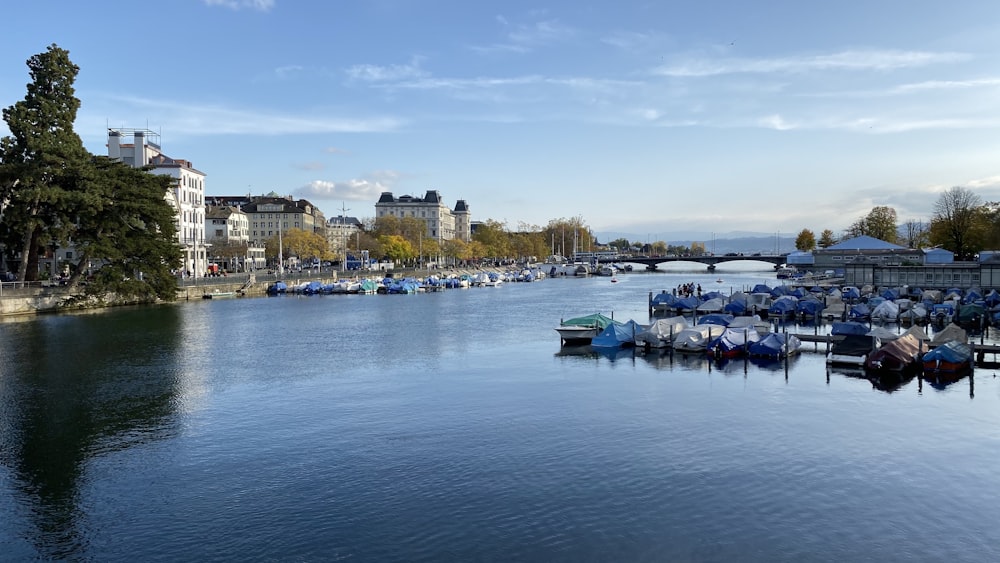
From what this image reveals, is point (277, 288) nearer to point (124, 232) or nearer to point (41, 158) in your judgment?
point (124, 232)

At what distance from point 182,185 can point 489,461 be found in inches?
3637

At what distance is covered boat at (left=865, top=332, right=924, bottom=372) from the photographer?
36.0 meters

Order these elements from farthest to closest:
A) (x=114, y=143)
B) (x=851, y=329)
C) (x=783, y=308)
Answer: (x=114, y=143) → (x=783, y=308) → (x=851, y=329)

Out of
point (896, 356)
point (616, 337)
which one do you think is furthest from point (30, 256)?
point (896, 356)

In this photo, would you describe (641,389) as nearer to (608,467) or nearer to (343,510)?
(608,467)

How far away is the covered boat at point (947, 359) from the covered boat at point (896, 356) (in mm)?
558

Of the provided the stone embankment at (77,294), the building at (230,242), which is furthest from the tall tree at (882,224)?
the building at (230,242)

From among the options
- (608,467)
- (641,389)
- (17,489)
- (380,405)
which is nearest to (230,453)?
(17,489)

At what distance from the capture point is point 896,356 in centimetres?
3588

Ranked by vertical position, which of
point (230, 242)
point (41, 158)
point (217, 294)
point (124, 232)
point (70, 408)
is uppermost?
point (41, 158)

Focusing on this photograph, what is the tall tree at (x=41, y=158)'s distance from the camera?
62812 mm

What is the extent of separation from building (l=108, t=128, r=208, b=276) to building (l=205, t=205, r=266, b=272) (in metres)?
18.9

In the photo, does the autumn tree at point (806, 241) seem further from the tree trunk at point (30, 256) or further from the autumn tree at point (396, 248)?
the tree trunk at point (30, 256)

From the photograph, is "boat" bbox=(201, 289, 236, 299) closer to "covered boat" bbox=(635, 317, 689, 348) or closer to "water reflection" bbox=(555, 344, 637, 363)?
"water reflection" bbox=(555, 344, 637, 363)
